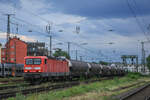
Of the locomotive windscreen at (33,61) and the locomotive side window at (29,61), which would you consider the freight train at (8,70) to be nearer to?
the locomotive side window at (29,61)

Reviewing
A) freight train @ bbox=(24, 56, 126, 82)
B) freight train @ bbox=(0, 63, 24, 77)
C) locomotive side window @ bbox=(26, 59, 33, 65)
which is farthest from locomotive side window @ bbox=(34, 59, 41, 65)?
freight train @ bbox=(0, 63, 24, 77)

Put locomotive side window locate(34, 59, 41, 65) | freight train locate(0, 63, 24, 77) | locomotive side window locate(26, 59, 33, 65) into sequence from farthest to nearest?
freight train locate(0, 63, 24, 77)
locomotive side window locate(26, 59, 33, 65)
locomotive side window locate(34, 59, 41, 65)

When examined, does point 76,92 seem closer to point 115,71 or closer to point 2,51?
point 115,71

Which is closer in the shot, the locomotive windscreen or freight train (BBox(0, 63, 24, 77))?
the locomotive windscreen

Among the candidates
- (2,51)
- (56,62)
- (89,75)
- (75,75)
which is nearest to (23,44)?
(2,51)

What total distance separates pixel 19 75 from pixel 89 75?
18600 mm

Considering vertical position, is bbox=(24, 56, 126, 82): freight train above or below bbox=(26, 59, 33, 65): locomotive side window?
below

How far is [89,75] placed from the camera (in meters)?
51.4

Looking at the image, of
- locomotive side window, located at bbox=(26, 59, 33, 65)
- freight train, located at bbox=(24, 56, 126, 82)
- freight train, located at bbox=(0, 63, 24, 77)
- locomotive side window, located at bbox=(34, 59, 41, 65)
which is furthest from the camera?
freight train, located at bbox=(0, 63, 24, 77)

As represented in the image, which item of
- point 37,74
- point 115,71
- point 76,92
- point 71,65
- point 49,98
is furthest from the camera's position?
point 115,71

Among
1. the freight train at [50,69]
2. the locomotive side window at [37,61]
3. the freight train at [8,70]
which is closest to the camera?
the freight train at [50,69]

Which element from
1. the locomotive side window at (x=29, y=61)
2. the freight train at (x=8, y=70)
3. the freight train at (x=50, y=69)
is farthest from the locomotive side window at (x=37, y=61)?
the freight train at (x=8, y=70)

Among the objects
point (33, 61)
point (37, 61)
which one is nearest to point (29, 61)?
point (33, 61)

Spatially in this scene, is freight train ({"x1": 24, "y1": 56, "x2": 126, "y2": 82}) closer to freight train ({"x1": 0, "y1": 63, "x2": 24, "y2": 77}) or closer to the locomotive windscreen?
the locomotive windscreen
